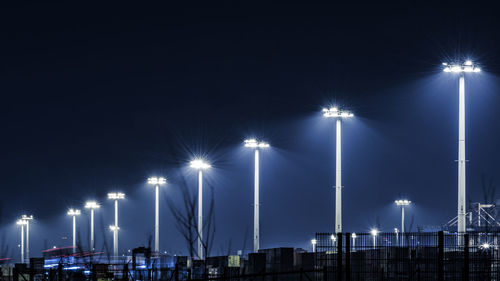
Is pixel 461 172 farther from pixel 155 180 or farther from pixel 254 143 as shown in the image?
pixel 155 180

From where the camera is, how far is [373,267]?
2766 cm

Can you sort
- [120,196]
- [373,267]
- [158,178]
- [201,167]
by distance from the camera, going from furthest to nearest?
[120,196]
[158,178]
[201,167]
[373,267]

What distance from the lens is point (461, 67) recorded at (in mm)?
39188

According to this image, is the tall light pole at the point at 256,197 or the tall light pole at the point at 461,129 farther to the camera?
the tall light pole at the point at 256,197

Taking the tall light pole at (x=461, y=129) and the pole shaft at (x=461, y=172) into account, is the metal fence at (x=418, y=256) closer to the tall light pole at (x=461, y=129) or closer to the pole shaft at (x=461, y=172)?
the pole shaft at (x=461, y=172)

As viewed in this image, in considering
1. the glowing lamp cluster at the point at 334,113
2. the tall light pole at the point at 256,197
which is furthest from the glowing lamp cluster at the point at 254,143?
the glowing lamp cluster at the point at 334,113

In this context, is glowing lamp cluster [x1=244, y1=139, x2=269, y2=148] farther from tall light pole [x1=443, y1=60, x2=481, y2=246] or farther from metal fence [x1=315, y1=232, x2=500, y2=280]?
metal fence [x1=315, y1=232, x2=500, y2=280]

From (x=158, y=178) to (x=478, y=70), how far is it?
45.1 metres

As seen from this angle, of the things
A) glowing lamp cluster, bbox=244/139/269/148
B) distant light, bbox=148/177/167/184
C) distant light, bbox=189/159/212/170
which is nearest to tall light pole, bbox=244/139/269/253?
glowing lamp cluster, bbox=244/139/269/148

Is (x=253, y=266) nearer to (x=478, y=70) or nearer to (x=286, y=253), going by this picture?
(x=286, y=253)

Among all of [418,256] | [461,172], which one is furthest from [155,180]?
[418,256]

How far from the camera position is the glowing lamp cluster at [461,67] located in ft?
127

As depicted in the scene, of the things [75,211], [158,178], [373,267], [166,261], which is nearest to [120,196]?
[158,178]

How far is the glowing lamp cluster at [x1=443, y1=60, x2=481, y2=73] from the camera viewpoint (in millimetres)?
38688
